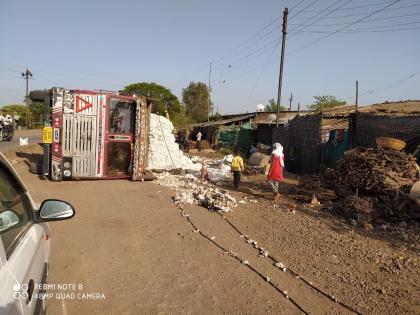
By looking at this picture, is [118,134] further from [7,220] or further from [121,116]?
[7,220]

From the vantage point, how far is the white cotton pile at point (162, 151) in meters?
15.6

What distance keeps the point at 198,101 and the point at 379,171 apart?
149ft

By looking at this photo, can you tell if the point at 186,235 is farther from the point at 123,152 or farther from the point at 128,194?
the point at 123,152

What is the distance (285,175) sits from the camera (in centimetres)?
1628

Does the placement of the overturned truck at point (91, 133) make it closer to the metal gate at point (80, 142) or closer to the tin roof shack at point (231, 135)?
the metal gate at point (80, 142)

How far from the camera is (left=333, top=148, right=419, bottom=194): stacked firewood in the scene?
9.27 m

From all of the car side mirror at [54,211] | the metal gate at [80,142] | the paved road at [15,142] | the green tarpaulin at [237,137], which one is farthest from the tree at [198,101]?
the car side mirror at [54,211]

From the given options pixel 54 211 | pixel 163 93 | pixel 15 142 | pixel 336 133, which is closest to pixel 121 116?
pixel 336 133

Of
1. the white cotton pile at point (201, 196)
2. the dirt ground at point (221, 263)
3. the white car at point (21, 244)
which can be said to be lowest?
the dirt ground at point (221, 263)

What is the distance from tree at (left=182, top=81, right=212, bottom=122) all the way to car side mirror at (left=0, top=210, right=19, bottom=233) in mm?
50208

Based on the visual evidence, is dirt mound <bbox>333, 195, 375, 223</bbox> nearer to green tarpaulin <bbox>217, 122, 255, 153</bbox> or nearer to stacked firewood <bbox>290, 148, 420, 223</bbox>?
stacked firewood <bbox>290, 148, 420, 223</bbox>

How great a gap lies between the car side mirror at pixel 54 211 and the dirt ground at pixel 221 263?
1549 millimetres

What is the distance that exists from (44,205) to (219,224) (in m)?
5.08

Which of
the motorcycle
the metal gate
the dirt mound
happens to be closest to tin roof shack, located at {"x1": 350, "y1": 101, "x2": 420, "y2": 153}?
the dirt mound
